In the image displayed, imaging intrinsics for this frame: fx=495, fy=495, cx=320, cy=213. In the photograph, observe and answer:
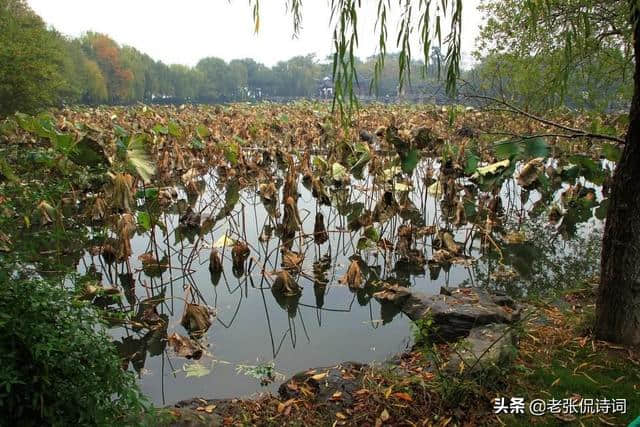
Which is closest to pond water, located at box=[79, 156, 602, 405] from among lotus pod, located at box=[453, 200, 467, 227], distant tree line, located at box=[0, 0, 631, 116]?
lotus pod, located at box=[453, 200, 467, 227]

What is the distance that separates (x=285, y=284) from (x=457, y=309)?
1813mm

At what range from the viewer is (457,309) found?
145 inches

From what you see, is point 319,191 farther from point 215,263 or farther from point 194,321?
point 194,321

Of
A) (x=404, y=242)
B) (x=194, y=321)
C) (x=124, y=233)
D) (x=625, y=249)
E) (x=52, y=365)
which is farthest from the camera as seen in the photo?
(x=404, y=242)

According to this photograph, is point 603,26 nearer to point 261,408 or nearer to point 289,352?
point 289,352

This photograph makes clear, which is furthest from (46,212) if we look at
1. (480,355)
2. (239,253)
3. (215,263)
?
(480,355)

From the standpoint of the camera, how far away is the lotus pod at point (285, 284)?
15.9 feet

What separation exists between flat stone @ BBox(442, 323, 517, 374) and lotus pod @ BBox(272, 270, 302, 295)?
2.16 meters

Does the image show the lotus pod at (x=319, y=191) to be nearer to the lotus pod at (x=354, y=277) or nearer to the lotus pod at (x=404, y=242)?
the lotus pod at (x=404, y=242)

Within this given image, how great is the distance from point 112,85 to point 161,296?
45.0 meters

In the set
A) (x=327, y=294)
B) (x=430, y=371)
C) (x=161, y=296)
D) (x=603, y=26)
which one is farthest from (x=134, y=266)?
(x=603, y=26)

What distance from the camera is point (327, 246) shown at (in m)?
6.35

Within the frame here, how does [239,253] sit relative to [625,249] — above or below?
below

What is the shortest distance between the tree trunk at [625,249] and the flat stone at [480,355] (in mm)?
567
